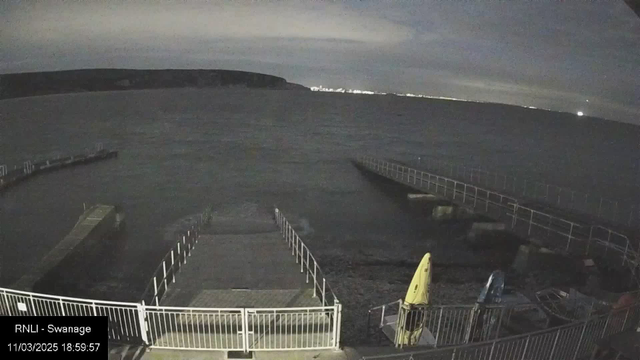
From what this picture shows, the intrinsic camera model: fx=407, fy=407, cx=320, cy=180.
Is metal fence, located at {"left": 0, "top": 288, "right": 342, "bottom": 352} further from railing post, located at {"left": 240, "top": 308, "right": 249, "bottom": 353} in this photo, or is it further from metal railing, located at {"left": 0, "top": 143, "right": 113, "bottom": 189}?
metal railing, located at {"left": 0, "top": 143, "right": 113, "bottom": 189}

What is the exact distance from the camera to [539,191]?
19453mm

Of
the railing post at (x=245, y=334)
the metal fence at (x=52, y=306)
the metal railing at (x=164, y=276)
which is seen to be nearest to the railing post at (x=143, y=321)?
the metal fence at (x=52, y=306)

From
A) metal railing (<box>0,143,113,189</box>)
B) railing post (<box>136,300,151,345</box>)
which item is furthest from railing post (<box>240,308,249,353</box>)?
metal railing (<box>0,143,113,189</box>)

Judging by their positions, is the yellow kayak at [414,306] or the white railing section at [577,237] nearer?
the yellow kayak at [414,306]

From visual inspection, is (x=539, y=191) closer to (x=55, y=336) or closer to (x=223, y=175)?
(x=223, y=175)

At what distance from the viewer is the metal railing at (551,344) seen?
10.4 ft

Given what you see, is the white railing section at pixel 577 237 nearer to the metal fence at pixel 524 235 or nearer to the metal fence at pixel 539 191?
the metal fence at pixel 524 235

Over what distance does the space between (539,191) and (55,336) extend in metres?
20.9

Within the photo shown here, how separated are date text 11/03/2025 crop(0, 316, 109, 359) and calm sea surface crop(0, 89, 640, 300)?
5.96 m

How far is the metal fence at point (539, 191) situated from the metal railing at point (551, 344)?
8.99 meters

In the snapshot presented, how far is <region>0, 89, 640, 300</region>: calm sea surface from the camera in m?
11.5

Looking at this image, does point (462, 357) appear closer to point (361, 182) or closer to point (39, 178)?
point (361, 182)

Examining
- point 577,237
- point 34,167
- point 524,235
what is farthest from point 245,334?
point 34,167

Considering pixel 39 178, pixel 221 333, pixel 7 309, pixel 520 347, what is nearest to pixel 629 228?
pixel 520 347
